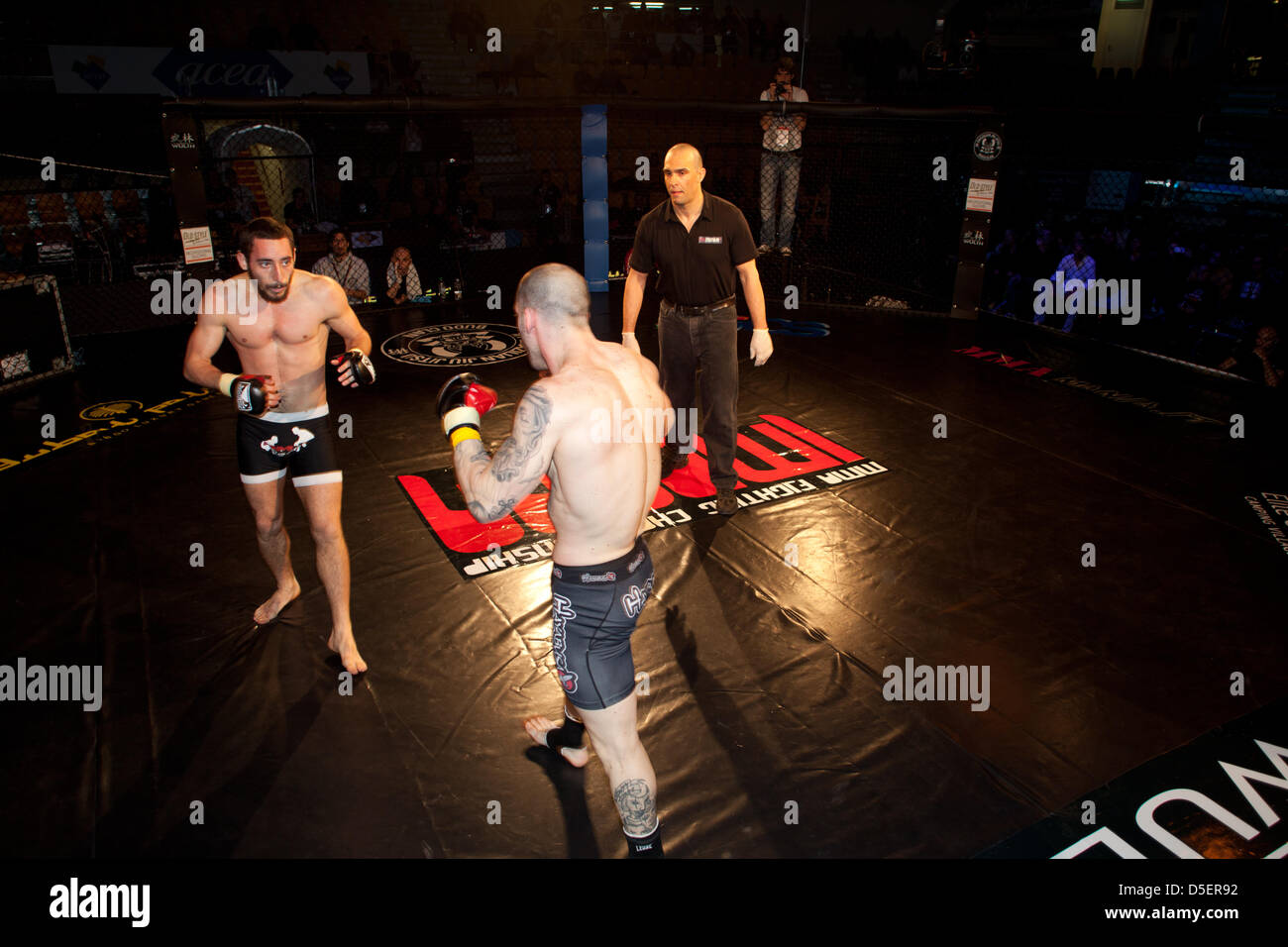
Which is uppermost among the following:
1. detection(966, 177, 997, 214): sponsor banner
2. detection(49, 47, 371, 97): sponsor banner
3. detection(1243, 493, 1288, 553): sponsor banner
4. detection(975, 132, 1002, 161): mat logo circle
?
detection(49, 47, 371, 97): sponsor banner

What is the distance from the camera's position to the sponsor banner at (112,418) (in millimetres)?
5254

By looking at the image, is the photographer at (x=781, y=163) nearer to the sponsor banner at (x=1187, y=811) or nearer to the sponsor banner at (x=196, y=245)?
the sponsor banner at (x=196, y=245)

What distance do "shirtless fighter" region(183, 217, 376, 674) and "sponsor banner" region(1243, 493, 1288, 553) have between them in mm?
4752

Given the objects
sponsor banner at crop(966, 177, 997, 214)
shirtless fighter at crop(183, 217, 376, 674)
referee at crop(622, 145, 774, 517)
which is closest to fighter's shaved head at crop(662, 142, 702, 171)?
referee at crop(622, 145, 774, 517)

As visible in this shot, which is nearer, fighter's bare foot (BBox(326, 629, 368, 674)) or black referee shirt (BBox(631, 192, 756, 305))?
fighter's bare foot (BBox(326, 629, 368, 674))

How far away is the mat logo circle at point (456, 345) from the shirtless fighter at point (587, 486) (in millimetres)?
4663

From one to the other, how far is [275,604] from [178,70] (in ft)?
33.9

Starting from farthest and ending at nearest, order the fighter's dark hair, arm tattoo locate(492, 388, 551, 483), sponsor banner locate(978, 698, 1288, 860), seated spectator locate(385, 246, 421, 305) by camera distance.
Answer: seated spectator locate(385, 246, 421, 305) → the fighter's dark hair → sponsor banner locate(978, 698, 1288, 860) → arm tattoo locate(492, 388, 551, 483)

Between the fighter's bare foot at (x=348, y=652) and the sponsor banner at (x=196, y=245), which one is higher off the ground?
the sponsor banner at (x=196, y=245)

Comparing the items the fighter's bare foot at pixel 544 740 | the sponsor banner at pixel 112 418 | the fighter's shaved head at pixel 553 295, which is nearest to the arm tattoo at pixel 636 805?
the fighter's bare foot at pixel 544 740

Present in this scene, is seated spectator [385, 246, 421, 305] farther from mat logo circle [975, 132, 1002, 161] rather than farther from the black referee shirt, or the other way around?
mat logo circle [975, 132, 1002, 161]

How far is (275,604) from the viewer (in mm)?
3586

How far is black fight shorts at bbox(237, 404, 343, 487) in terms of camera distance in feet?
10.7
